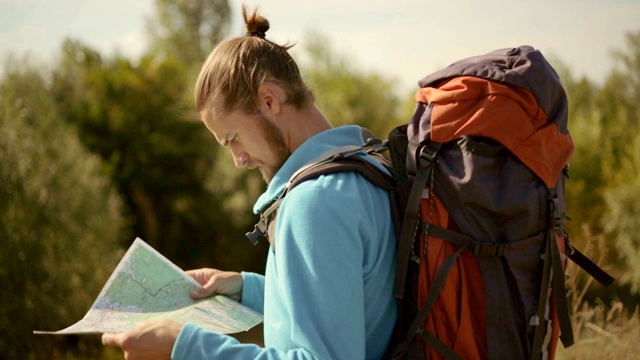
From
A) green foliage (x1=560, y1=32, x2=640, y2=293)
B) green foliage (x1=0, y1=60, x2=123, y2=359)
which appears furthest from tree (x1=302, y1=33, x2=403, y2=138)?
green foliage (x1=0, y1=60, x2=123, y2=359)

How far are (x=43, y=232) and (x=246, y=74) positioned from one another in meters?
6.12

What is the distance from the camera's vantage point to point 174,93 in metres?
14.8

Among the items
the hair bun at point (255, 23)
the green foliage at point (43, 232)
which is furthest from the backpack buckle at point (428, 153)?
the green foliage at point (43, 232)

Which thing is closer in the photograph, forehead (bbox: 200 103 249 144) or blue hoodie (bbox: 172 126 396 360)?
blue hoodie (bbox: 172 126 396 360)

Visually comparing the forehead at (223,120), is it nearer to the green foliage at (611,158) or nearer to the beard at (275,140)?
the beard at (275,140)

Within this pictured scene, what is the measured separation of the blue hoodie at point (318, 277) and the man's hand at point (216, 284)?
482mm

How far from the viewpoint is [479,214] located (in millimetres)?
1626

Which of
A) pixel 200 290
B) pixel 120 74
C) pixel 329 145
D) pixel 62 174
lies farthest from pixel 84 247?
pixel 120 74

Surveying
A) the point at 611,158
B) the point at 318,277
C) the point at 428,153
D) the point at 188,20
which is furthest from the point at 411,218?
the point at 188,20

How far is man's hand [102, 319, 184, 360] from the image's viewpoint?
1.56 meters

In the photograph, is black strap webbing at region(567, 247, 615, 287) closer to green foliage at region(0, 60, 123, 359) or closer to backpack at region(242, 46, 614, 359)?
backpack at region(242, 46, 614, 359)

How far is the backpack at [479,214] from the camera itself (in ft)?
5.29

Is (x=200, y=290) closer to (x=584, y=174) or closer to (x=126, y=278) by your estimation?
(x=126, y=278)

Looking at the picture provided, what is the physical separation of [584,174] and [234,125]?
11266 mm
